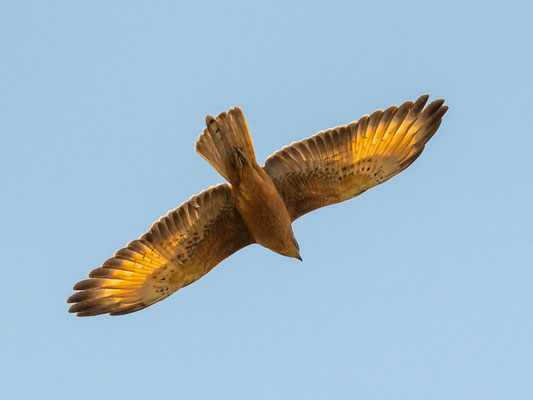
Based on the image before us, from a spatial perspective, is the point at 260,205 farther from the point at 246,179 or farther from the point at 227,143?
the point at 227,143

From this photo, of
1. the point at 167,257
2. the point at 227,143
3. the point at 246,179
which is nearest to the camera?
the point at 227,143

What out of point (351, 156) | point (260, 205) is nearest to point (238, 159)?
point (260, 205)

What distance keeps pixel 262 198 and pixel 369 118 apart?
6.88 feet

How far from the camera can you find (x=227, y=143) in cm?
1201

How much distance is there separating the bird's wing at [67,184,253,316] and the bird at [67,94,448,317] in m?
0.01

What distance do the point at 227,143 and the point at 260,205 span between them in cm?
96

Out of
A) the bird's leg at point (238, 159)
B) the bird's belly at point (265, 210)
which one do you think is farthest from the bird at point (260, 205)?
the bird's leg at point (238, 159)

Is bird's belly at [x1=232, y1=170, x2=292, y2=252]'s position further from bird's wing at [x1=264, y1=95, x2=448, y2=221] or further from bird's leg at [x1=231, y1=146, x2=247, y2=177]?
bird's wing at [x1=264, y1=95, x2=448, y2=221]

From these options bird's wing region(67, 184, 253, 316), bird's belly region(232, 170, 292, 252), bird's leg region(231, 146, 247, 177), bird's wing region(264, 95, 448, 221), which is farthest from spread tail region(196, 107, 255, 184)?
bird's wing region(264, 95, 448, 221)

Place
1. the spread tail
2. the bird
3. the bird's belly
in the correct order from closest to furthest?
the spread tail, the bird's belly, the bird

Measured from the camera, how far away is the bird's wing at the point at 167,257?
12.6 meters

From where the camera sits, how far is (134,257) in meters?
12.6

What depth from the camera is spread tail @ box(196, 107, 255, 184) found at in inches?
470

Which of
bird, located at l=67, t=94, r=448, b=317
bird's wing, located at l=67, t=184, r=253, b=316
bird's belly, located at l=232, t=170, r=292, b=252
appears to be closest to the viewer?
bird's belly, located at l=232, t=170, r=292, b=252
